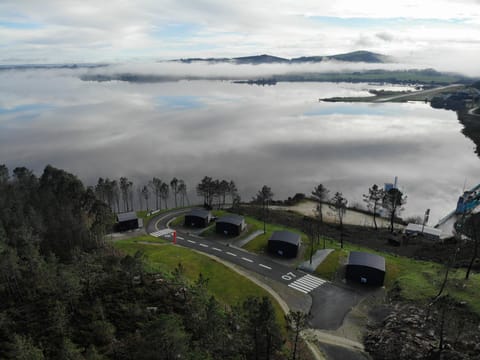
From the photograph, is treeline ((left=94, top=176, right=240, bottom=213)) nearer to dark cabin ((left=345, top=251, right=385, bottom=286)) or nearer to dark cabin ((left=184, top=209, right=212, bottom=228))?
dark cabin ((left=184, top=209, right=212, bottom=228))

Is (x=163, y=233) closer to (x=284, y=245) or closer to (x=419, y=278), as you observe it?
(x=284, y=245)

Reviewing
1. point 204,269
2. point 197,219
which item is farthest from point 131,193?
point 204,269

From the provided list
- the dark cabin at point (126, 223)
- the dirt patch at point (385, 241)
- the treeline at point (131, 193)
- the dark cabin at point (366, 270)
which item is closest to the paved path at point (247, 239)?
the dirt patch at point (385, 241)

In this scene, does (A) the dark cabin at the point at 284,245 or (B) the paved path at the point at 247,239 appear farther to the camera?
(B) the paved path at the point at 247,239

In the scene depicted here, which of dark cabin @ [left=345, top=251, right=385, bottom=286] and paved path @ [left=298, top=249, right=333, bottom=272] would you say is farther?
paved path @ [left=298, top=249, right=333, bottom=272]

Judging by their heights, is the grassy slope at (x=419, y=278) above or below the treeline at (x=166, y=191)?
below

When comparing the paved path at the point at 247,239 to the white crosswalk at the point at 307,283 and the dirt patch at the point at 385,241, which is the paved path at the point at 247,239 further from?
the white crosswalk at the point at 307,283

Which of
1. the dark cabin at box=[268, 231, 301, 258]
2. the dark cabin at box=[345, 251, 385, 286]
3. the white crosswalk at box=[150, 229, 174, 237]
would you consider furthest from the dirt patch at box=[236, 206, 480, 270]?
the white crosswalk at box=[150, 229, 174, 237]
